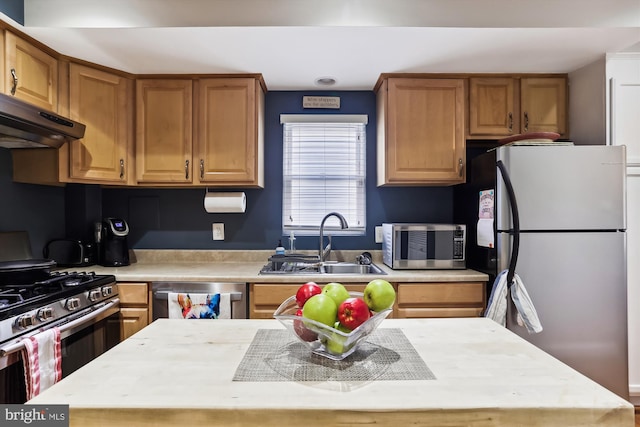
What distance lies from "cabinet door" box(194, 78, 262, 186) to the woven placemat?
5.62 ft

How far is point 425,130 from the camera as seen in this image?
8.31 ft

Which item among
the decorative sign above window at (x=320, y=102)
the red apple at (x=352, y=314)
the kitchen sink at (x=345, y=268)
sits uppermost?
the decorative sign above window at (x=320, y=102)

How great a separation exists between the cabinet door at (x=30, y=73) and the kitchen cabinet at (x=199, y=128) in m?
0.49

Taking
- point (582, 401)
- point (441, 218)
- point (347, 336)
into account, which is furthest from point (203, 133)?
point (582, 401)

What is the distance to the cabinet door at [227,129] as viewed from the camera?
2539mm

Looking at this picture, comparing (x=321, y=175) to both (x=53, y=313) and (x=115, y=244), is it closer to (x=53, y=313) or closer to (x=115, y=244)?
(x=115, y=244)

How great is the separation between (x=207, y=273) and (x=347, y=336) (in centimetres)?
171

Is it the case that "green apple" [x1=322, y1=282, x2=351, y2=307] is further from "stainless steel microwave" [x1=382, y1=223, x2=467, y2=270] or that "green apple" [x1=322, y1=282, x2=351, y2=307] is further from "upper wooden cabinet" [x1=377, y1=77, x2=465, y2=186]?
"upper wooden cabinet" [x1=377, y1=77, x2=465, y2=186]

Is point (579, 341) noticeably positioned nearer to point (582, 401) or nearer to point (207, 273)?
point (582, 401)

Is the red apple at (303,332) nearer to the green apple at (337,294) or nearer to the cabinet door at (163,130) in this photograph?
the green apple at (337,294)

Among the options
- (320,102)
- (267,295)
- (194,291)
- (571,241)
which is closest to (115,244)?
(194,291)

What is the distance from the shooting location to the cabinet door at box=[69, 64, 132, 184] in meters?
2.30

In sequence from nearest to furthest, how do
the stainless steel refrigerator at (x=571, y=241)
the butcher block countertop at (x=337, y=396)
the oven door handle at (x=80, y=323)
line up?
1. the butcher block countertop at (x=337, y=396)
2. the oven door handle at (x=80, y=323)
3. the stainless steel refrigerator at (x=571, y=241)

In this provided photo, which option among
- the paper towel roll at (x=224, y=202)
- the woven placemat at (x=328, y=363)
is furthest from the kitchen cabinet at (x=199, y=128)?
the woven placemat at (x=328, y=363)
